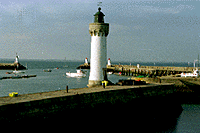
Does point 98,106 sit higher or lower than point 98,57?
lower

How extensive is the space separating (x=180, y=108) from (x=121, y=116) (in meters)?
9.72

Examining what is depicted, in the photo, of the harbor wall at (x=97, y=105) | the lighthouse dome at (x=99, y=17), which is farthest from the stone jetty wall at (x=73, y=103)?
the lighthouse dome at (x=99, y=17)

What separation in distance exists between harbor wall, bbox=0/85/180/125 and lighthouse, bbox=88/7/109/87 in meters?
5.33

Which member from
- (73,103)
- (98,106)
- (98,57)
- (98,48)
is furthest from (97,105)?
(98,48)

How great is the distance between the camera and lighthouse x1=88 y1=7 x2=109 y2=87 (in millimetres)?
28156

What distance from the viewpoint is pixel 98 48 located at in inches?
1108

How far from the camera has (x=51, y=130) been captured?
56.9 ft

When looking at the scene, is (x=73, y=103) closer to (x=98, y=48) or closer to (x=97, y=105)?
(x=97, y=105)

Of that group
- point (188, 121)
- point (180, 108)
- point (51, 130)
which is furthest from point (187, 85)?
point (51, 130)

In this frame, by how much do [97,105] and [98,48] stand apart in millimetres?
8886

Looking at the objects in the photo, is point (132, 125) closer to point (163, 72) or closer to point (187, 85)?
point (187, 85)

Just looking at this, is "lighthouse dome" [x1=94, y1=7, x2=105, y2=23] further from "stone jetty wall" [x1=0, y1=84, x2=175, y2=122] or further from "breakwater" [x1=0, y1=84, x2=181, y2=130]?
"stone jetty wall" [x1=0, y1=84, x2=175, y2=122]

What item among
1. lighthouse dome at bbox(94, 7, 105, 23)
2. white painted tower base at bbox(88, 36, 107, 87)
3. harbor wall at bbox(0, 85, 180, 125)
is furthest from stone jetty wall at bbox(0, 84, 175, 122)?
lighthouse dome at bbox(94, 7, 105, 23)

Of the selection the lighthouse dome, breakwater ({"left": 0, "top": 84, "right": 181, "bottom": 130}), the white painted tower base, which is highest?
the lighthouse dome
